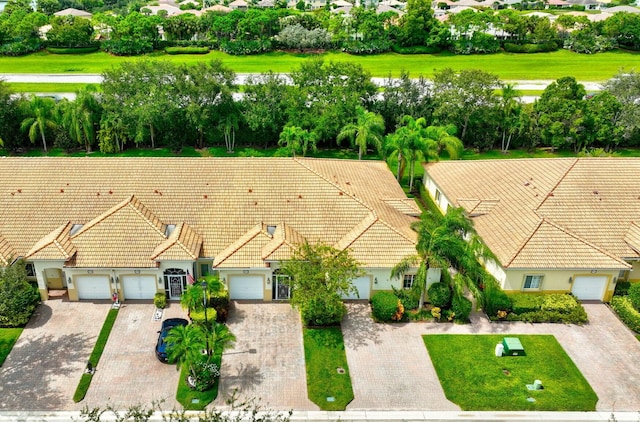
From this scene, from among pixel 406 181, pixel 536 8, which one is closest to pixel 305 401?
pixel 406 181

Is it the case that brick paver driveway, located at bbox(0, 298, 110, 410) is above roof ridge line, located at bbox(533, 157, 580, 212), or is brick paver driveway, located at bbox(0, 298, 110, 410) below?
below

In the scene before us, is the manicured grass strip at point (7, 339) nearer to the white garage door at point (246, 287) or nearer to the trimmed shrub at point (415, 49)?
the white garage door at point (246, 287)

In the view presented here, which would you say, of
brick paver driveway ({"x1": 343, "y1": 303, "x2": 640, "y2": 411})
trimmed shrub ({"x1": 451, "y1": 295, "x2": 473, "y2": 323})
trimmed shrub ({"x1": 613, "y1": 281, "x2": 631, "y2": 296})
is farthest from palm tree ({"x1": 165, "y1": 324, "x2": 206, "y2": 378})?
trimmed shrub ({"x1": 613, "y1": 281, "x2": 631, "y2": 296})

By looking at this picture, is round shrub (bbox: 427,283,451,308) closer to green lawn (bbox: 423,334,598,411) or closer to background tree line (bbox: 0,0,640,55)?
green lawn (bbox: 423,334,598,411)

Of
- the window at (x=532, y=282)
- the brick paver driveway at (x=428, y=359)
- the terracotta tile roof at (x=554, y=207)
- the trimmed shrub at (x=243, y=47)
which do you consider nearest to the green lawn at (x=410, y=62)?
the trimmed shrub at (x=243, y=47)

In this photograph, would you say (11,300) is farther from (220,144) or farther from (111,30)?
(111,30)
